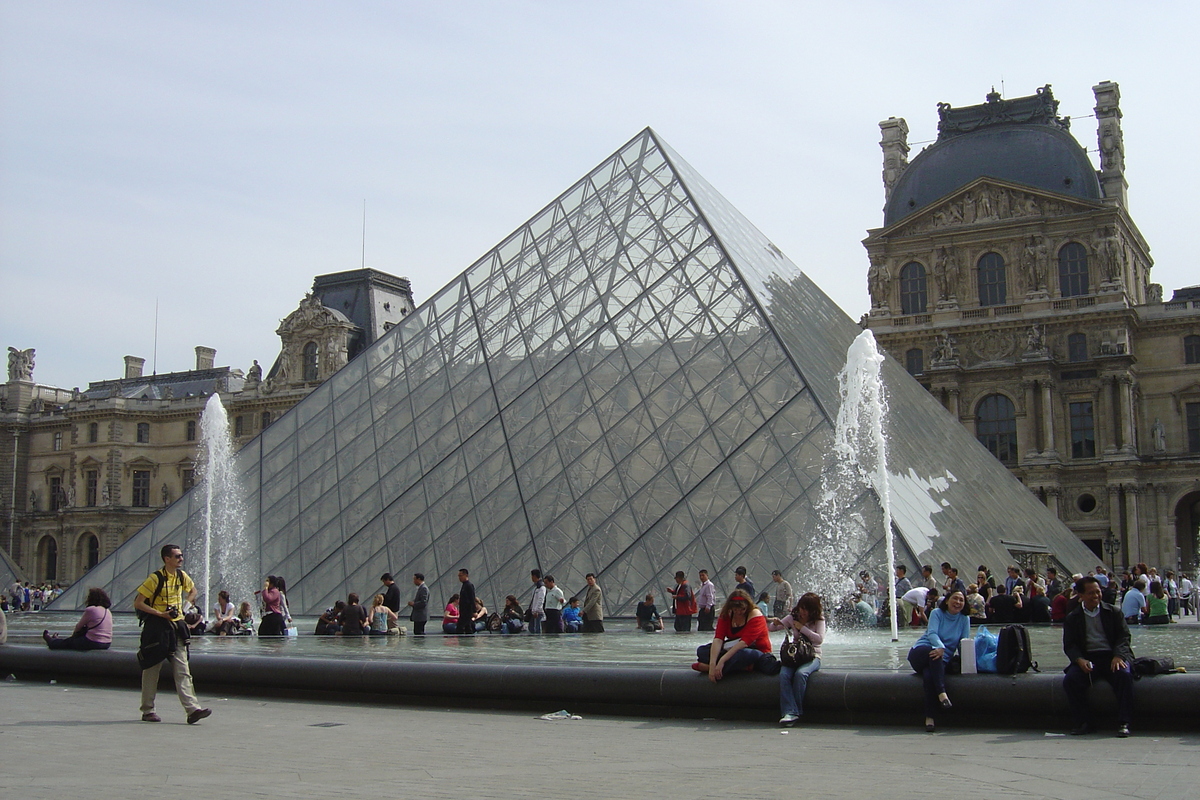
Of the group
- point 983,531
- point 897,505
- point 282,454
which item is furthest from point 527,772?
point 282,454

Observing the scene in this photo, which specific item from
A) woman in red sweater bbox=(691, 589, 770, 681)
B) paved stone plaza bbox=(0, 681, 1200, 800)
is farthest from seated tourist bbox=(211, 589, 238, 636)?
woman in red sweater bbox=(691, 589, 770, 681)

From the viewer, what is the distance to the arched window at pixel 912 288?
1897 inches

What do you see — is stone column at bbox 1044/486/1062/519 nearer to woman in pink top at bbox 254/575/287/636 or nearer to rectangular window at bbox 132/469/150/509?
woman in pink top at bbox 254/575/287/636

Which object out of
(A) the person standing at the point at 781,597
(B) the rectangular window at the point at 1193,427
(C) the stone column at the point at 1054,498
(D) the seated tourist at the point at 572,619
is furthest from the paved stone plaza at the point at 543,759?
(B) the rectangular window at the point at 1193,427

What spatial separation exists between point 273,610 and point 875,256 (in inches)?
1514

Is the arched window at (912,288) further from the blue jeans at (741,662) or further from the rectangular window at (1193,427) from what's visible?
the blue jeans at (741,662)

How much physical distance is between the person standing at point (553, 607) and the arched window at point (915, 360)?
34526 millimetres

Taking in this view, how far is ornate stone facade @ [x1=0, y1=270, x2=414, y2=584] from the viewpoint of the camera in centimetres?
5922

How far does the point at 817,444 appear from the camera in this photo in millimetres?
16203

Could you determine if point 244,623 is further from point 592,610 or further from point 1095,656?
point 1095,656

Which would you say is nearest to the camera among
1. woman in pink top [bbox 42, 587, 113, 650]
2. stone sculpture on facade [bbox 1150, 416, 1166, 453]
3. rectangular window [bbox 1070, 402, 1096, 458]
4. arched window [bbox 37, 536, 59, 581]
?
woman in pink top [bbox 42, 587, 113, 650]

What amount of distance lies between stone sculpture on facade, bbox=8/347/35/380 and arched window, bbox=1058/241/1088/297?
52981 millimetres

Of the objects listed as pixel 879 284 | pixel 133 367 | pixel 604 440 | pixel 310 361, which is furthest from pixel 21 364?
pixel 604 440

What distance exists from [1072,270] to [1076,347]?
2.91 meters
